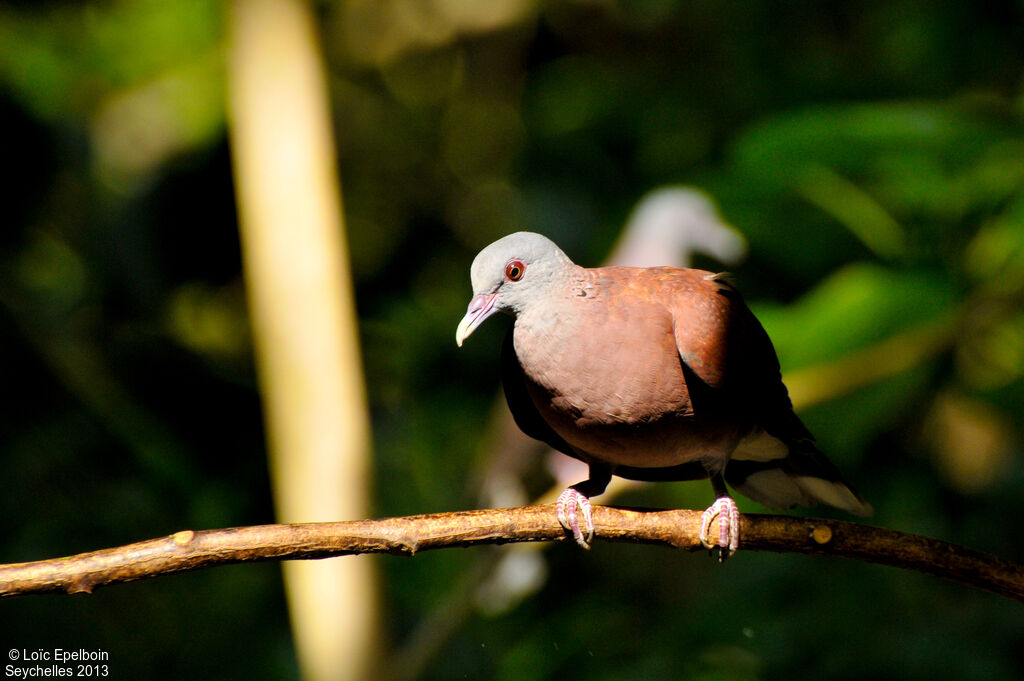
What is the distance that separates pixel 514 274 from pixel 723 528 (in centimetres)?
80

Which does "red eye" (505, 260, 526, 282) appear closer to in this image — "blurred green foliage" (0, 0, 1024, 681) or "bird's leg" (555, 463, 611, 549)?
"bird's leg" (555, 463, 611, 549)

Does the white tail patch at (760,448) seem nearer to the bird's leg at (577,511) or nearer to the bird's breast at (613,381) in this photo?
the bird's breast at (613,381)

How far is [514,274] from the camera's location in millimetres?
2551

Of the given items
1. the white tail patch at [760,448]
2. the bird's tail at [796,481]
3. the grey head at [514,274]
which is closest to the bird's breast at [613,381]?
the grey head at [514,274]

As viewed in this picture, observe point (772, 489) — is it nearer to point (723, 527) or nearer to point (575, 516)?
point (723, 527)

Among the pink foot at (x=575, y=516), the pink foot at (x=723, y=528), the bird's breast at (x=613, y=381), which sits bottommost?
the pink foot at (x=723, y=528)

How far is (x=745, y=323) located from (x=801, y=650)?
1.70m

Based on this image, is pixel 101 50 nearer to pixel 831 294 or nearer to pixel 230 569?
pixel 230 569

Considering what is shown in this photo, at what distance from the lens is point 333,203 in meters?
4.02

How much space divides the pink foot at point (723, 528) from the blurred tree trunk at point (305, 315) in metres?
1.81

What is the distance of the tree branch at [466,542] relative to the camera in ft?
5.95
